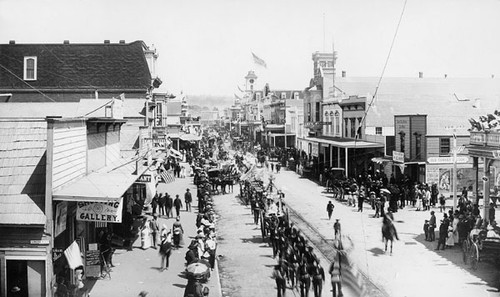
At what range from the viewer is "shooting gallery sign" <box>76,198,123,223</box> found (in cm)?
1450

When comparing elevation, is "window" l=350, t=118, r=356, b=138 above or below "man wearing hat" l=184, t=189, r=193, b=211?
above

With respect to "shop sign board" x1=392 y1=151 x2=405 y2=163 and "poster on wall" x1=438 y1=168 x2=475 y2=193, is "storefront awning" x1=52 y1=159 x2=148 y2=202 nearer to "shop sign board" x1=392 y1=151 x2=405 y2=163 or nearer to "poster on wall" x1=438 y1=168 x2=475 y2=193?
"shop sign board" x1=392 y1=151 x2=405 y2=163

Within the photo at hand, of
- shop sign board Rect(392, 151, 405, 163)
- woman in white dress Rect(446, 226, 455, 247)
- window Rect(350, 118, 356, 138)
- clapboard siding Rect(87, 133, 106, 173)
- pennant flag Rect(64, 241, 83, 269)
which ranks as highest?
window Rect(350, 118, 356, 138)

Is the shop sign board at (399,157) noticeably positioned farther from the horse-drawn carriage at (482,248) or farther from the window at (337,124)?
the window at (337,124)

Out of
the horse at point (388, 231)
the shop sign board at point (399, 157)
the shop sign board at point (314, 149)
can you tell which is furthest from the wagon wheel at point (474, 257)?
the shop sign board at point (314, 149)

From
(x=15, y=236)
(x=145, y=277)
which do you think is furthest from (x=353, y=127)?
(x=15, y=236)

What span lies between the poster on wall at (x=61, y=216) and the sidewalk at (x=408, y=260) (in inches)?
352

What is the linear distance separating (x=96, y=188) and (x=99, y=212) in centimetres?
66

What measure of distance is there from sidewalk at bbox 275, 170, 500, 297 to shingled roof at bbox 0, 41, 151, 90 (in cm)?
1891

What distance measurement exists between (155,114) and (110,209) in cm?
3054

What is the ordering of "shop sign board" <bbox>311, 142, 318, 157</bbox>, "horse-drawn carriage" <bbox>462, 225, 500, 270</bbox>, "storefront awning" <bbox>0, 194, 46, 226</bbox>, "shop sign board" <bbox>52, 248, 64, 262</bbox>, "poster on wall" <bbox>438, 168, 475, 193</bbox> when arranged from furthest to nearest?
"shop sign board" <bbox>311, 142, 318, 157</bbox>, "poster on wall" <bbox>438, 168, 475, 193</bbox>, "horse-drawn carriage" <bbox>462, 225, 500, 270</bbox>, "shop sign board" <bbox>52, 248, 64, 262</bbox>, "storefront awning" <bbox>0, 194, 46, 226</bbox>

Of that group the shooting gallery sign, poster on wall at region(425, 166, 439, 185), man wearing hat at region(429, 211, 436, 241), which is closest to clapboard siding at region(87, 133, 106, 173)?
the shooting gallery sign

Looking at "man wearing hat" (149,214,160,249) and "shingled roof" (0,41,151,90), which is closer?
"man wearing hat" (149,214,160,249)

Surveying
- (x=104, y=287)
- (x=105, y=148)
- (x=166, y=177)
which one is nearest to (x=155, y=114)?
(x=166, y=177)
